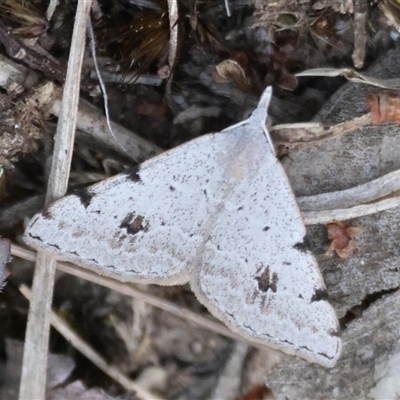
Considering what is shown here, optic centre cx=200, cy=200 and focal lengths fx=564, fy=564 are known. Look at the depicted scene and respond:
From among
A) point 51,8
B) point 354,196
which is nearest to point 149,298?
point 354,196

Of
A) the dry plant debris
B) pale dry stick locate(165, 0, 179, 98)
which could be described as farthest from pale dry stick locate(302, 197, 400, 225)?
pale dry stick locate(165, 0, 179, 98)

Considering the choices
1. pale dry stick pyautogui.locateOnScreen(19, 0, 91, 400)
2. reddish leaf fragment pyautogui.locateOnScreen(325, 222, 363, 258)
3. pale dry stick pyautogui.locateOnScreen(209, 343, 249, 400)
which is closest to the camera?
pale dry stick pyautogui.locateOnScreen(19, 0, 91, 400)

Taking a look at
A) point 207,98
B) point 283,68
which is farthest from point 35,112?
point 283,68

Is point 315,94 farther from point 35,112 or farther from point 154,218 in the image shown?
point 35,112

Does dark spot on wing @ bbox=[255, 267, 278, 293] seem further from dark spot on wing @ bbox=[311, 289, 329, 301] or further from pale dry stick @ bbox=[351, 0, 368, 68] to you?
pale dry stick @ bbox=[351, 0, 368, 68]

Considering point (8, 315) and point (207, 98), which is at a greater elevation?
point (207, 98)

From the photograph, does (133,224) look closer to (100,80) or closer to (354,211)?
(100,80)
